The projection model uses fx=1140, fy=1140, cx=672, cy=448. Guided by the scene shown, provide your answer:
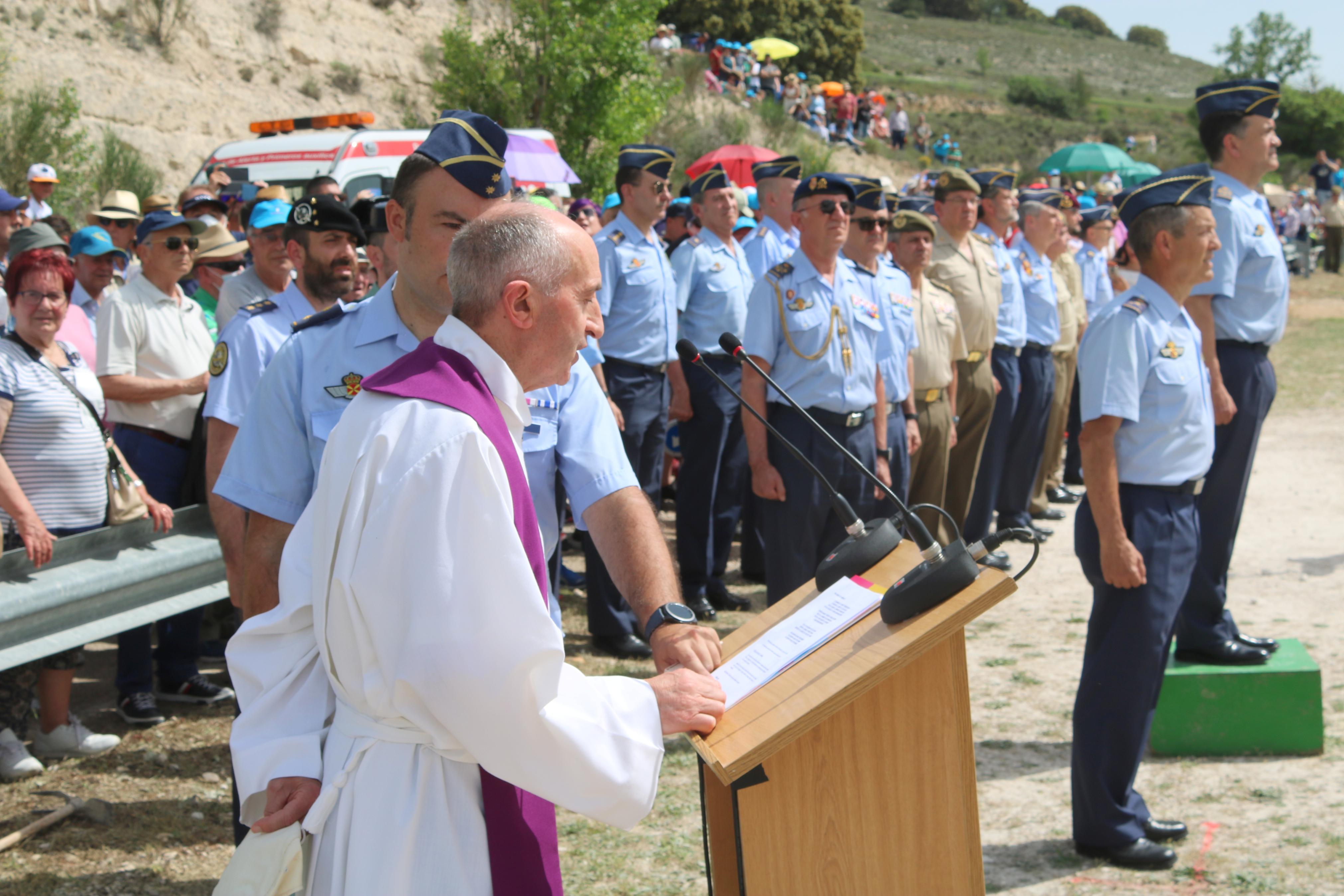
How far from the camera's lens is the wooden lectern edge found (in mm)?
1706

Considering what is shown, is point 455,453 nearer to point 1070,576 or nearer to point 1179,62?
point 1070,576

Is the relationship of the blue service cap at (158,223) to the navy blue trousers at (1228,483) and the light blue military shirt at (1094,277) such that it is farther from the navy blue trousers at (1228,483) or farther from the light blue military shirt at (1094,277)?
the light blue military shirt at (1094,277)

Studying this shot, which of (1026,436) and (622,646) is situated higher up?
(1026,436)

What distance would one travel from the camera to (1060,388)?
9180 mm

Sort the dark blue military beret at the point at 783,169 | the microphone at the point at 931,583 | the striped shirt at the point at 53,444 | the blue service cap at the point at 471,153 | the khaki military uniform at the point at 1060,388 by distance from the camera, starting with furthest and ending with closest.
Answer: the khaki military uniform at the point at 1060,388, the dark blue military beret at the point at 783,169, the striped shirt at the point at 53,444, the blue service cap at the point at 471,153, the microphone at the point at 931,583

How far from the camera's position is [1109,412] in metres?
3.56

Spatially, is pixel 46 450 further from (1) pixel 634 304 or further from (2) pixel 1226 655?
(2) pixel 1226 655

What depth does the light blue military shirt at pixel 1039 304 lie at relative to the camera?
8195mm

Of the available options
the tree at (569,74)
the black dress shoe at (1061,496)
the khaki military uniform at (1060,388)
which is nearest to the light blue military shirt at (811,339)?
the khaki military uniform at (1060,388)

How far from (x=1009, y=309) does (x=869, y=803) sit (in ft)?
20.4

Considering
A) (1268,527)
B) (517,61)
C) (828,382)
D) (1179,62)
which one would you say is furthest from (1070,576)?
(1179,62)

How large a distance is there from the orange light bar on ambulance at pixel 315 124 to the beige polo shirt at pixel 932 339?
21.6 ft

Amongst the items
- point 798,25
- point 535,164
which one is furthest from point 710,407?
point 798,25

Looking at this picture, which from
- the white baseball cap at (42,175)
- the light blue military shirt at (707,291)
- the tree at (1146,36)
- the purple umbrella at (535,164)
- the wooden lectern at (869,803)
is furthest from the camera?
the tree at (1146,36)
